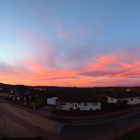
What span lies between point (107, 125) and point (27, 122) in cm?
1341

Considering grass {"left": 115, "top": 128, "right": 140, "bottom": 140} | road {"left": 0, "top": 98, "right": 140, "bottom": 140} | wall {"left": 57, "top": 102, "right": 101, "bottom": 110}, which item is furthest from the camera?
wall {"left": 57, "top": 102, "right": 101, "bottom": 110}

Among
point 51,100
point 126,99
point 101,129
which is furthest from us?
point 51,100

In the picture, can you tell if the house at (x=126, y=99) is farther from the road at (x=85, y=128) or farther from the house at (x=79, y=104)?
the road at (x=85, y=128)

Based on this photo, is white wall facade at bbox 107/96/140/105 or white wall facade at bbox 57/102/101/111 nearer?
white wall facade at bbox 57/102/101/111

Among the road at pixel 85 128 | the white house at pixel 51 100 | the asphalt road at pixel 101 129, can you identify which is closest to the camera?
the asphalt road at pixel 101 129

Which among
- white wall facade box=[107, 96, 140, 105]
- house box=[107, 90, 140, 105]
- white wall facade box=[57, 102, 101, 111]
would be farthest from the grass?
white wall facade box=[107, 96, 140, 105]

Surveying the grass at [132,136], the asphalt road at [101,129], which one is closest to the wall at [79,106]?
the asphalt road at [101,129]

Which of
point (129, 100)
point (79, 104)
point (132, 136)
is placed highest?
point (129, 100)

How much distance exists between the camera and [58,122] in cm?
4428

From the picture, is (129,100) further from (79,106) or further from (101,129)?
(101,129)

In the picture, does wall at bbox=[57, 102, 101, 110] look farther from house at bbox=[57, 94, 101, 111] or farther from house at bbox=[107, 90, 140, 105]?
house at bbox=[107, 90, 140, 105]

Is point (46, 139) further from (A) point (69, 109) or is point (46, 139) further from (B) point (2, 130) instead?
(A) point (69, 109)

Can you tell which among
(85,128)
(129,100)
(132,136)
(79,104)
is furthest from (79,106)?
(132,136)

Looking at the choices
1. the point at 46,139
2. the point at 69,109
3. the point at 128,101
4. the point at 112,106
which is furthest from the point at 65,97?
the point at 46,139
